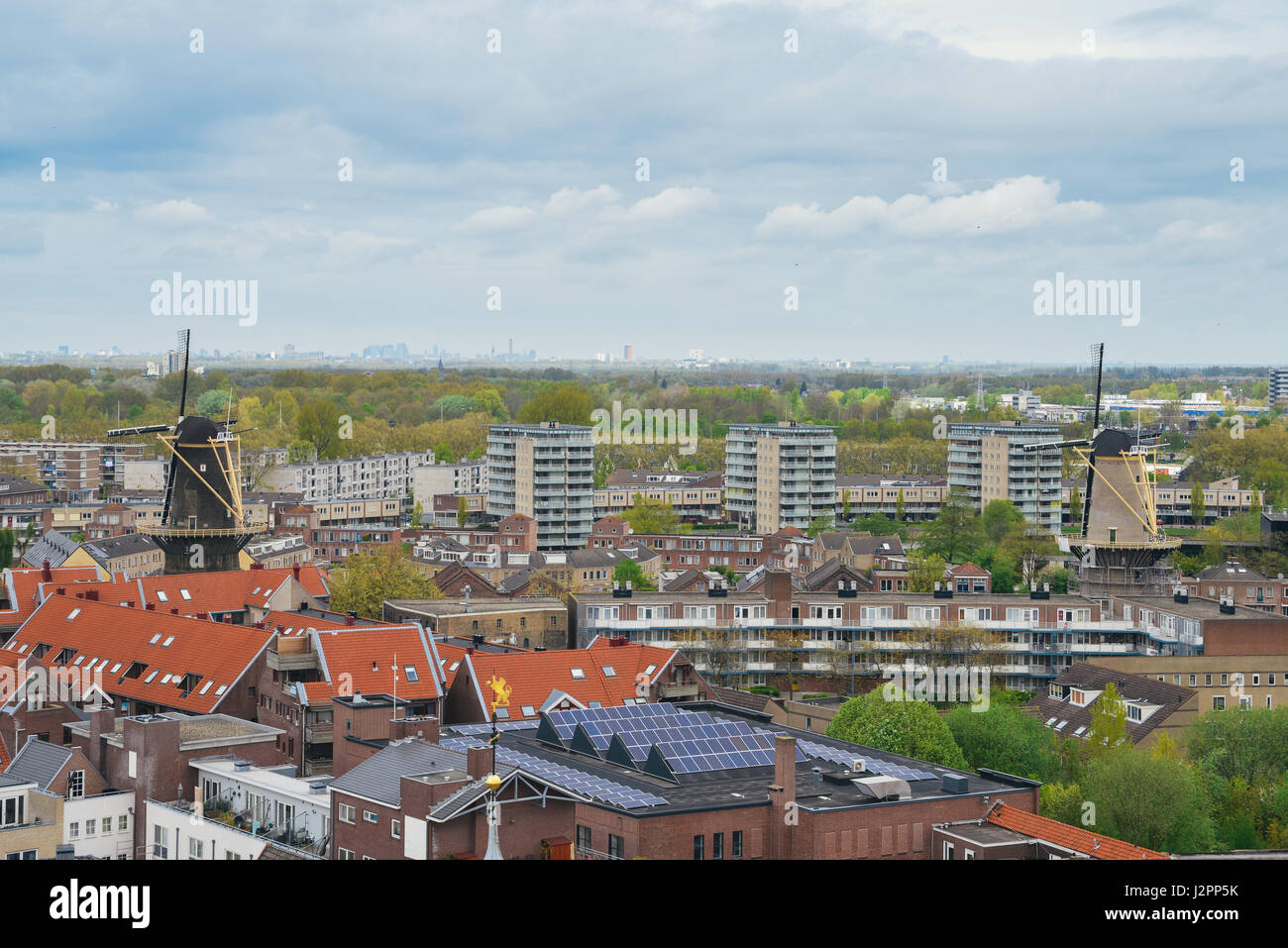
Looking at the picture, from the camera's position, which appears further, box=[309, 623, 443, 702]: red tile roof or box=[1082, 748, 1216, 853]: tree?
box=[309, 623, 443, 702]: red tile roof

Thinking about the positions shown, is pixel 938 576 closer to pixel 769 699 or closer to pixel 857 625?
pixel 857 625

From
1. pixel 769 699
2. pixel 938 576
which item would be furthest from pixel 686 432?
pixel 769 699

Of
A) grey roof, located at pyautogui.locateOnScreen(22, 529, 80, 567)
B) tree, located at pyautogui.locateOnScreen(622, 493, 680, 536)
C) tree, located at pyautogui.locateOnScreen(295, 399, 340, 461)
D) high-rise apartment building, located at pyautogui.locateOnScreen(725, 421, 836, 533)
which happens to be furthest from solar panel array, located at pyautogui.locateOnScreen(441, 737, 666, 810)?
tree, located at pyautogui.locateOnScreen(295, 399, 340, 461)

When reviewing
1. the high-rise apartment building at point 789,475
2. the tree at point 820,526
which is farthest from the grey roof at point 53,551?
the high-rise apartment building at point 789,475

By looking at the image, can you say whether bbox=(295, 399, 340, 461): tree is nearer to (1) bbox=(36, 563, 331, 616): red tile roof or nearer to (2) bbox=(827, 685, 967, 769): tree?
(1) bbox=(36, 563, 331, 616): red tile roof

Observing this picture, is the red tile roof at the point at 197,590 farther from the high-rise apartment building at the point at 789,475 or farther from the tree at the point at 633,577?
the high-rise apartment building at the point at 789,475
